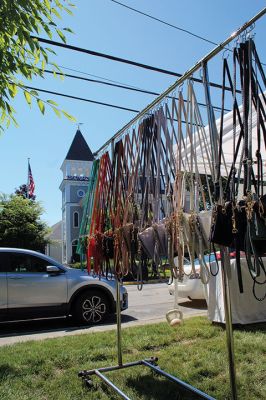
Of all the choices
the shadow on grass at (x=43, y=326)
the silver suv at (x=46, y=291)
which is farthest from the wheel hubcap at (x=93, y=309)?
the shadow on grass at (x=43, y=326)

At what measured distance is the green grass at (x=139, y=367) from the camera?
12.4 ft

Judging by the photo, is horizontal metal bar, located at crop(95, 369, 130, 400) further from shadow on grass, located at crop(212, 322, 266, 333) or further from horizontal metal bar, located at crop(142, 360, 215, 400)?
shadow on grass, located at crop(212, 322, 266, 333)

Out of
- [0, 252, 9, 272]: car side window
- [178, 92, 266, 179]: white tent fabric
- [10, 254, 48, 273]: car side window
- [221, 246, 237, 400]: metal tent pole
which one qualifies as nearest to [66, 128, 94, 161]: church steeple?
[10, 254, 48, 273]: car side window

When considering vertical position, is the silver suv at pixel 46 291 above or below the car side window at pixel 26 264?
below

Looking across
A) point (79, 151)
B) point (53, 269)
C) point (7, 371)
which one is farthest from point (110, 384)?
point (79, 151)

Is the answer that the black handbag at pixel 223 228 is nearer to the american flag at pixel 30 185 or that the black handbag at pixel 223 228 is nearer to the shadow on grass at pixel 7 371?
the shadow on grass at pixel 7 371

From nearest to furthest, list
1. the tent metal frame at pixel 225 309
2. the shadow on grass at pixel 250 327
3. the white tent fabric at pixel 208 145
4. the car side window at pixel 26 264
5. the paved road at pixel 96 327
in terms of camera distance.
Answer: the tent metal frame at pixel 225 309
the white tent fabric at pixel 208 145
the shadow on grass at pixel 250 327
the paved road at pixel 96 327
the car side window at pixel 26 264

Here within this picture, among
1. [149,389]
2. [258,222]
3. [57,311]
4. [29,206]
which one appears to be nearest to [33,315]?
[57,311]

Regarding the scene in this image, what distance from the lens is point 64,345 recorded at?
18.3 ft

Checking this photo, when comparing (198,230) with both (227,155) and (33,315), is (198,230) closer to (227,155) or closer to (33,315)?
(227,155)

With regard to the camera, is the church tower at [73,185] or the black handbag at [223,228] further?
the church tower at [73,185]

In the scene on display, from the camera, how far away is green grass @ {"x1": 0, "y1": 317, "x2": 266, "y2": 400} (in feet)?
12.4

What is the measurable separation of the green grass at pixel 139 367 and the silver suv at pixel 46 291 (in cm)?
188

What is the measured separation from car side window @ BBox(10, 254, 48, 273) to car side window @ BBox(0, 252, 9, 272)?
→ 0.26 ft
